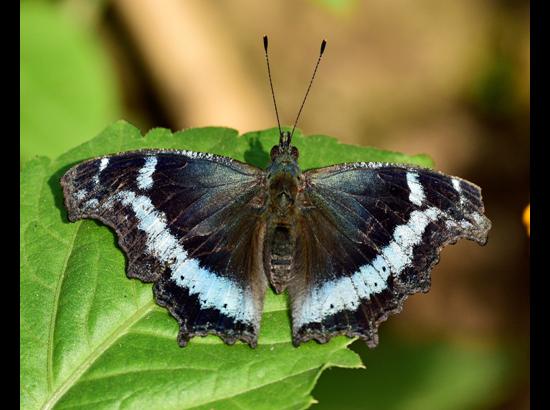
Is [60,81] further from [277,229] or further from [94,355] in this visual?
[94,355]

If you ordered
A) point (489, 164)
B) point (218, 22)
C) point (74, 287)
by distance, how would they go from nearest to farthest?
point (74, 287)
point (489, 164)
point (218, 22)

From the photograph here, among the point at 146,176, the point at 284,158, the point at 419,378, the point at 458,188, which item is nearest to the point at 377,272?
the point at 458,188

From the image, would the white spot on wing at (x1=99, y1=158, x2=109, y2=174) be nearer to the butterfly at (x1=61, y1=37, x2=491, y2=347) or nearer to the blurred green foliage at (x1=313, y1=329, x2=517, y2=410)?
the butterfly at (x1=61, y1=37, x2=491, y2=347)

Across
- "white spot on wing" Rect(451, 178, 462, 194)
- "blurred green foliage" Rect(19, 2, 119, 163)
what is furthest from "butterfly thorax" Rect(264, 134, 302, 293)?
"blurred green foliage" Rect(19, 2, 119, 163)

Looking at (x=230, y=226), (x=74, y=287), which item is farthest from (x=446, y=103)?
(x=74, y=287)

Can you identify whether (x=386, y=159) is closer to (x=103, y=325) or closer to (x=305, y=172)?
(x=305, y=172)
